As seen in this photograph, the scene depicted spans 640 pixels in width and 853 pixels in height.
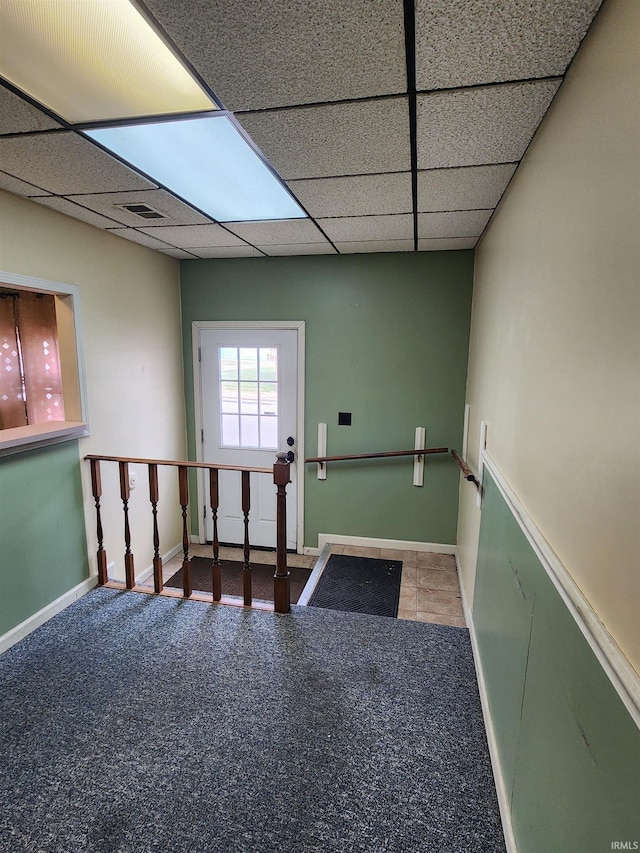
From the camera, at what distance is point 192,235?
288cm

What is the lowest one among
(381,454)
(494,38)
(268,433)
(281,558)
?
(281,558)

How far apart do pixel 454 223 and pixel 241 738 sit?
295 cm

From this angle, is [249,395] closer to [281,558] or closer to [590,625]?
[281,558]

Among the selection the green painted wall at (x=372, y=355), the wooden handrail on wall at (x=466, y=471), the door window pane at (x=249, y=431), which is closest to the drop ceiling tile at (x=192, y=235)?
the green painted wall at (x=372, y=355)

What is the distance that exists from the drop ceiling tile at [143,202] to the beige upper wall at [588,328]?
5.77 ft

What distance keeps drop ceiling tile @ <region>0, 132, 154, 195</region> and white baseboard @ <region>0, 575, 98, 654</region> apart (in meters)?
2.30

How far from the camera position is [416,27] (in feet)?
3.25

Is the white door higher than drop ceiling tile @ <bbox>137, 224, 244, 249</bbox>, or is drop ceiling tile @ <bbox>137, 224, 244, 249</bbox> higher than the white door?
drop ceiling tile @ <bbox>137, 224, 244, 249</bbox>

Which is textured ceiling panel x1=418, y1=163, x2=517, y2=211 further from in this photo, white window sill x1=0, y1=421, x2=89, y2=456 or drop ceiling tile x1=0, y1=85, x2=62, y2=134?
white window sill x1=0, y1=421, x2=89, y2=456

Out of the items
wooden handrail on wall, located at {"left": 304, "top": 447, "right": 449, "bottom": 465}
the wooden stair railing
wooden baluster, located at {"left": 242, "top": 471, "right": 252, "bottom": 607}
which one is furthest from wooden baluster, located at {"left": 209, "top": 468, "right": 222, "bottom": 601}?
wooden handrail on wall, located at {"left": 304, "top": 447, "right": 449, "bottom": 465}

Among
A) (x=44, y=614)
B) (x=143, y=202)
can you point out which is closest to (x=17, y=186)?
(x=143, y=202)

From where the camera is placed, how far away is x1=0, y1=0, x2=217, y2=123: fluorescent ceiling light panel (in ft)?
3.51

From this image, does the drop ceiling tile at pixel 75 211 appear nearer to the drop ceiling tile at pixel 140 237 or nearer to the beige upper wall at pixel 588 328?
the drop ceiling tile at pixel 140 237

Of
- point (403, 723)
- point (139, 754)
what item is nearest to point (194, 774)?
point (139, 754)
